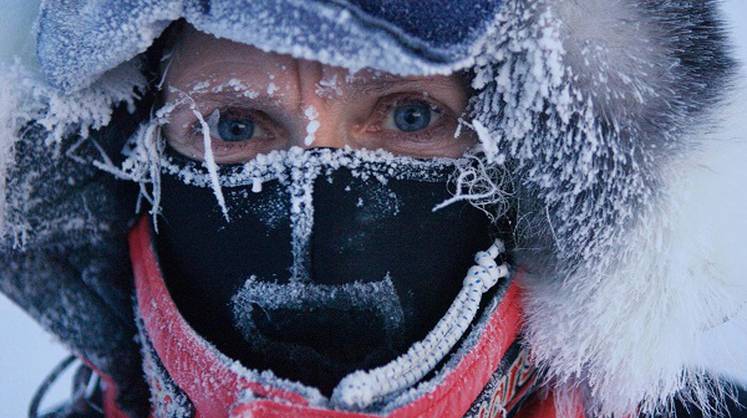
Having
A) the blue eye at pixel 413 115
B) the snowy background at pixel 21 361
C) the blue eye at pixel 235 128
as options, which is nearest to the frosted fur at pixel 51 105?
the blue eye at pixel 235 128

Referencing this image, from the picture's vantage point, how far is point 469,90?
132 cm

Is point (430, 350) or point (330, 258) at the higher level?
point (330, 258)

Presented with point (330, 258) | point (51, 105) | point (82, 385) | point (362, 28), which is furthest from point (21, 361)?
point (362, 28)

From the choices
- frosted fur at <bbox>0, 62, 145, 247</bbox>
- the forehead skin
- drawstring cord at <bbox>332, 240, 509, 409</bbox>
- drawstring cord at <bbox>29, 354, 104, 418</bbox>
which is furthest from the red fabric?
drawstring cord at <bbox>29, 354, 104, 418</bbox>

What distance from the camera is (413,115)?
1372mm

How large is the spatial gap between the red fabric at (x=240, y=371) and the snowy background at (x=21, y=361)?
1582 millimetres

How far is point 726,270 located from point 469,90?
0.54m

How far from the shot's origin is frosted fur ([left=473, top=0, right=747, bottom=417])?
3.86ft

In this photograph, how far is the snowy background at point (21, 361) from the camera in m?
2.79

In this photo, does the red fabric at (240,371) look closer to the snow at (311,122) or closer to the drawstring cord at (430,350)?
the drawstring cord at (430,350)

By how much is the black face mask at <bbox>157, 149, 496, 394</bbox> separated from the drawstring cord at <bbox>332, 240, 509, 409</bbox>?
0.12ft

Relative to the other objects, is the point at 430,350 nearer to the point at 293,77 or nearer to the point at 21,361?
the point at 293,77

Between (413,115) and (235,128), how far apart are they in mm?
332

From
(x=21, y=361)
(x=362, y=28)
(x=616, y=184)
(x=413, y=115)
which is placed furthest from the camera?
(x=21, y=361)
